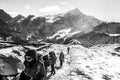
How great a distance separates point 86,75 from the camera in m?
14.9

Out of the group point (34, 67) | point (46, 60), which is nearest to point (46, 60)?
point (46, 60)

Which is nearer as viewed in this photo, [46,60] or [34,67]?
[34,67]

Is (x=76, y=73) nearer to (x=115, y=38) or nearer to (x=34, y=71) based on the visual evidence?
(x=34, y=71)

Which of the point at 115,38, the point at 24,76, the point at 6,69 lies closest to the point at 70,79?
the point at 6,69

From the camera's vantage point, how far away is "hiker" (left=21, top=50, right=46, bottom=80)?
19.9 ft

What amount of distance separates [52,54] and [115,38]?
169256 millimetres

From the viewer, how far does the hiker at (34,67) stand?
6.05 m

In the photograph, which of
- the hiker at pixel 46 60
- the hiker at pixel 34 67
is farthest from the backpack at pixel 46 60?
the hiker at pixel 34 67

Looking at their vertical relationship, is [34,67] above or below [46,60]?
above

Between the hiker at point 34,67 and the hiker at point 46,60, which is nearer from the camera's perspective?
the hiker at point 34,67

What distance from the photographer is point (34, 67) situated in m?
6.18

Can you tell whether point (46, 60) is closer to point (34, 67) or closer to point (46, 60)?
point (46, 60)

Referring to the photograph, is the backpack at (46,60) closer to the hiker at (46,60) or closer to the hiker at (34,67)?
the hiker at (46,60)

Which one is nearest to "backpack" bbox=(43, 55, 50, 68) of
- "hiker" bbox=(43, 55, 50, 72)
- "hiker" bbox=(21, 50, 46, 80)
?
"hiker" bbox=(43, 55, 50, 72)
